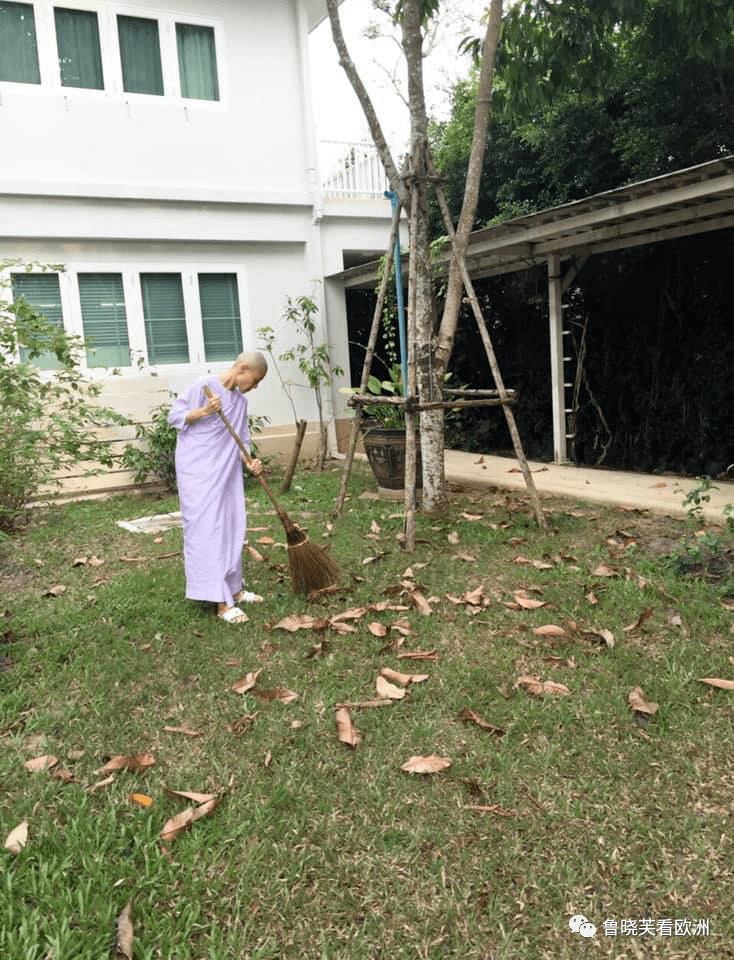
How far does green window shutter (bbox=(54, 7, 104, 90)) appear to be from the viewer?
348 inches

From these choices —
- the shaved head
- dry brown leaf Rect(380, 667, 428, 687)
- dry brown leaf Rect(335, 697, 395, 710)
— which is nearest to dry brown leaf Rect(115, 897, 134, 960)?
dry brown leaf Rect(335, 697, 395, 710)

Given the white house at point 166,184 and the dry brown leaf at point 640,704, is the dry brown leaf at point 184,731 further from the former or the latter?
the white house at point 166,184

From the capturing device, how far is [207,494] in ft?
13.4

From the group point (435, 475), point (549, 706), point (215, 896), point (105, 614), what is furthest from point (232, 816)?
point (435, 475)

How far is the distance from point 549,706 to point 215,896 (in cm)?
146

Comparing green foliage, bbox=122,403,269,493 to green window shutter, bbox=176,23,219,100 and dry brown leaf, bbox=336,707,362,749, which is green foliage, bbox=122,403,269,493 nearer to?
green window shutter, bbox=176,23,219,100

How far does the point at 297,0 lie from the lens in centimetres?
994

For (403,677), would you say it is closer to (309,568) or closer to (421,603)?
(421,603)

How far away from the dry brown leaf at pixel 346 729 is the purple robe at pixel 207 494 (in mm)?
1342

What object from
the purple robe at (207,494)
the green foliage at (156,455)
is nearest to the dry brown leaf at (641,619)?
the purple robe at (207,494)

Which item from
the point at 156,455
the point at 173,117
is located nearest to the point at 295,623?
the point at 156,455

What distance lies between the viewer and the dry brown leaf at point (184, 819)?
2246 millimetres

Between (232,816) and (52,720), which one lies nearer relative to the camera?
(232,816)

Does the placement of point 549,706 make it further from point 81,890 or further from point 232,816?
point 81,890
